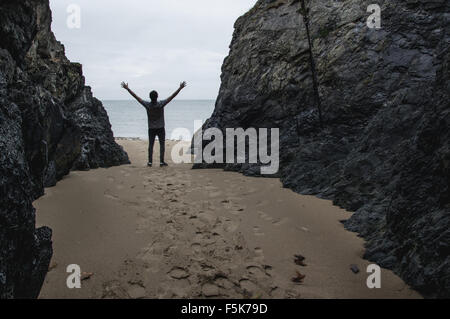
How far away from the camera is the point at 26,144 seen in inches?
141

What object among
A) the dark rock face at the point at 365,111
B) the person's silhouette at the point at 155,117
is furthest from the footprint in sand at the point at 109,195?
the person's silhouette at the point at 155,117

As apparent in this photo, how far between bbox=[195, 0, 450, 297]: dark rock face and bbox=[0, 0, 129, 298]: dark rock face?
295 cm

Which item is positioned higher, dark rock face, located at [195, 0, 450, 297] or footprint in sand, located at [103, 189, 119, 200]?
dark rock face, located at [195, 0, 450, 297]

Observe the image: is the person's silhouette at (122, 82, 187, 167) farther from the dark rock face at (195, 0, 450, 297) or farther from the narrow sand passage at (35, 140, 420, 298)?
the narrow sand passage at (35, 140, 420, 298)

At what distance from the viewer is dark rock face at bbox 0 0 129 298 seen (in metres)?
2.07

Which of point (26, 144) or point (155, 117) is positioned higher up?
point (155, 117)

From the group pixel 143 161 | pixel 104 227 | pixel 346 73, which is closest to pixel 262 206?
pixel 104 227

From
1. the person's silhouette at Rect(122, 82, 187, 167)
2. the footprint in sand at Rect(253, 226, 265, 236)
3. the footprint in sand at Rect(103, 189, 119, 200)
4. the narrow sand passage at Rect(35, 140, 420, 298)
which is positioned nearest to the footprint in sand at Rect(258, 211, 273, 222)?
the narrow sand passage at Rect(35, 140, 420, 298)

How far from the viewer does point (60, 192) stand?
14.9ft

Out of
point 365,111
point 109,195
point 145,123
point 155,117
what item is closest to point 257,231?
point 109,195

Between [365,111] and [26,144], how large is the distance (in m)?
5.21

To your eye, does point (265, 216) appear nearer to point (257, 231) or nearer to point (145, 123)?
point (257, 231)

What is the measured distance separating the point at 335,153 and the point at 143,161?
21.1 ft

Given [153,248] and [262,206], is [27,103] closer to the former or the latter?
[153,248]
